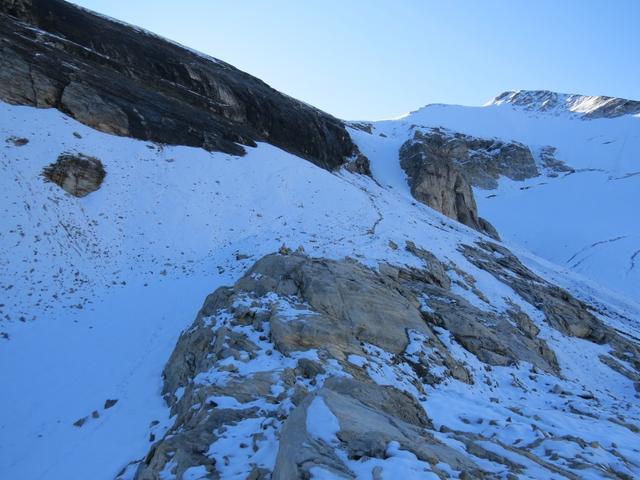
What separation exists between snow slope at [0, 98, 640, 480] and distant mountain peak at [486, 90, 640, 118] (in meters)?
101

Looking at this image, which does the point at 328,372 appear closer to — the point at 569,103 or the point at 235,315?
the point at 235,315

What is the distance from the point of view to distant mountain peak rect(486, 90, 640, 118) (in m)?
108

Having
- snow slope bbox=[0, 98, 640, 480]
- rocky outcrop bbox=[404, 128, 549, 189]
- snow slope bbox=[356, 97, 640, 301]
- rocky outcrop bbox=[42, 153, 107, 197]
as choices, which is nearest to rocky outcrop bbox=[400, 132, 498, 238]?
snow slope bbox=[356, 97, 640, 301]

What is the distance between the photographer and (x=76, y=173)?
59.9ft

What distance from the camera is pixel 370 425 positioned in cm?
608

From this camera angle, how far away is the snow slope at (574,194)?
4994 centimetres

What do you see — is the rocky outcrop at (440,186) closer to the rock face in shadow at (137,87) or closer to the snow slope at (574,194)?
the snow slope at (574,194)

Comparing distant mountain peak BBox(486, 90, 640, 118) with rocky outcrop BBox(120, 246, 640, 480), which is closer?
rocky outcrop BBox(120, 246, 640, 480)

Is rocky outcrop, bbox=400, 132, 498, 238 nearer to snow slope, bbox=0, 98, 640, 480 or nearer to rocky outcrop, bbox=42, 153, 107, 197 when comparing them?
snow slope, bbox=0, 98, 640, 480

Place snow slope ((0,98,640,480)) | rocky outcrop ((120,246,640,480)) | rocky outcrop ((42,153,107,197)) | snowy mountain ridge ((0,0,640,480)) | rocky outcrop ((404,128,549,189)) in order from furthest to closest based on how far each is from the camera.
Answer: rocky outcrop ((404,128,549,189)) → rocky outcrop ((42,153,107,197)) → snow slope ((0,98,640,480)) → snowy mountain ridge ((0,0,640,480)) → rocky outcrop ((120,246,640,480))

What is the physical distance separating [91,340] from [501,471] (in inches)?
425

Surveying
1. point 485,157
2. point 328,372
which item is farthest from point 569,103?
point 328,372

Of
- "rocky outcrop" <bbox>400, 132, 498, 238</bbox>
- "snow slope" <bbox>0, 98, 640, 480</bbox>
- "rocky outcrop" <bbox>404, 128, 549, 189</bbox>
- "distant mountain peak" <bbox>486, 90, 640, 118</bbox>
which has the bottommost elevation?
"snow slope" <bbox>0, 98, 640, 480</bbox>

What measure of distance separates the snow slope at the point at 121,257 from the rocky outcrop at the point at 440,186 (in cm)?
1764
